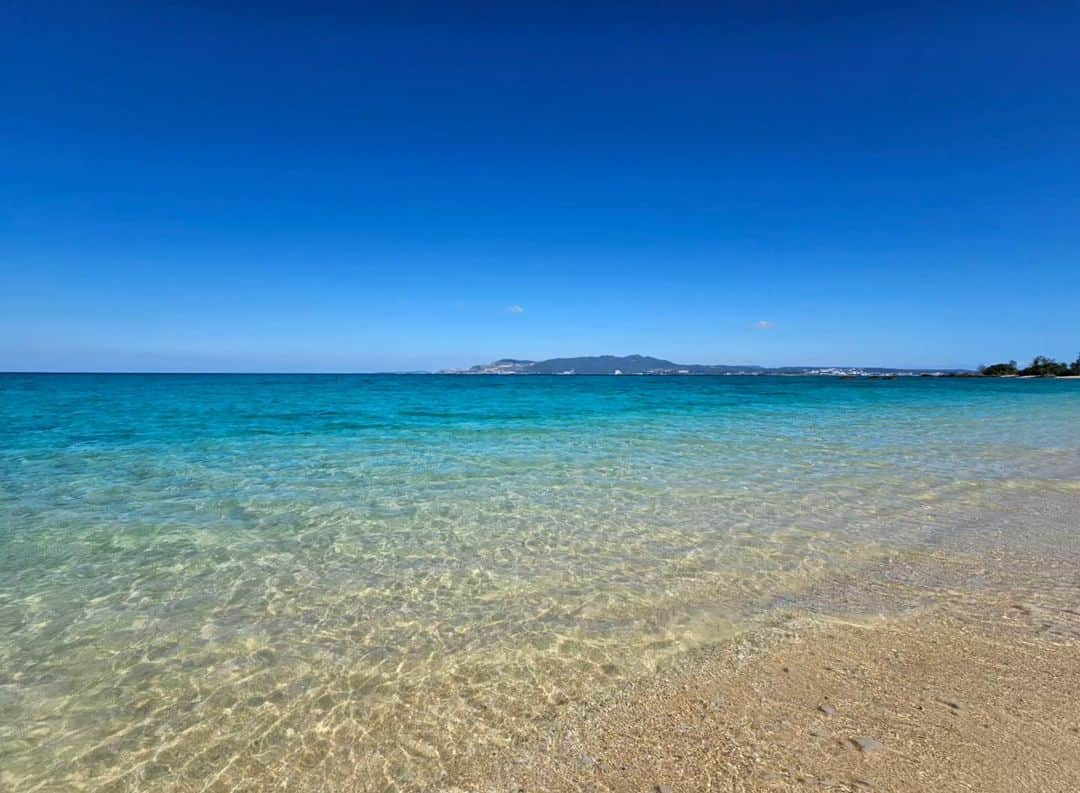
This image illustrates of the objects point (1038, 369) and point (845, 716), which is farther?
point (1038, 369)

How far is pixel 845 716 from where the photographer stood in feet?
9.22

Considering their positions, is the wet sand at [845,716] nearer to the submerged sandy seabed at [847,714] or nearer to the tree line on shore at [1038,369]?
the submerged sandy seabed at [847,714]

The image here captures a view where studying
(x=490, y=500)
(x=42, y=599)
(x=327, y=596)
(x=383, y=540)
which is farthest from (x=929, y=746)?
(x=42, y=599)

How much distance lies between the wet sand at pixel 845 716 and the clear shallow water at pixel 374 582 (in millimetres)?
296

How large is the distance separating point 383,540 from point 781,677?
427 centimetres

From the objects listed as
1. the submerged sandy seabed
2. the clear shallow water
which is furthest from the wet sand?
the clear shallow water

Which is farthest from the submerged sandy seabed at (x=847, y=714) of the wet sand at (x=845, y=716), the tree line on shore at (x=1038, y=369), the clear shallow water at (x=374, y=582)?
the tree line on shore at (x=1038, y=369)

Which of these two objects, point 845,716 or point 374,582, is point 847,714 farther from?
point 374,582

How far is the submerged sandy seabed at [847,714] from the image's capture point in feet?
7.91

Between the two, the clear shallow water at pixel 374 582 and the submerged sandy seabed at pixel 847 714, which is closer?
the submerged sandy seabed at pixel 847 714

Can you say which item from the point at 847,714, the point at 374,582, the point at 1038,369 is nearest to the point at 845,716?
the point at 847,714

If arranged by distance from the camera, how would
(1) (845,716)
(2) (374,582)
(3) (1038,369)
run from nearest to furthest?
(1) (845,716) < (2) (374,582) < (3) (1038,369)

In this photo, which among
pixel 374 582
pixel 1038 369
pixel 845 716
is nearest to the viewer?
pixel 845 716

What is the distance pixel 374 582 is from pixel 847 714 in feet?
12.4
